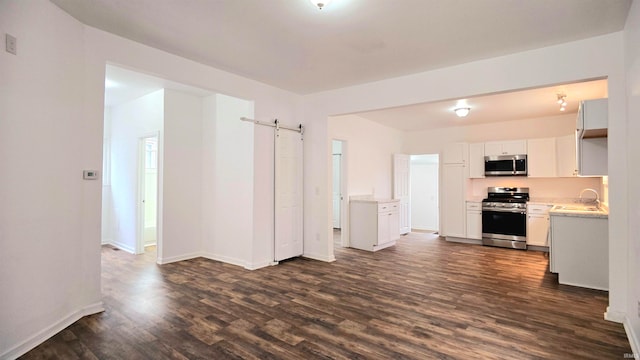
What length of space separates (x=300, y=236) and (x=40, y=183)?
3486 mm

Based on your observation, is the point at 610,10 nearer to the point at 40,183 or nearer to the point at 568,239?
the point at 568,239

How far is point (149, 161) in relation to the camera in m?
6.57

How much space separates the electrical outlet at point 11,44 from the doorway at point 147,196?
2.80 meters

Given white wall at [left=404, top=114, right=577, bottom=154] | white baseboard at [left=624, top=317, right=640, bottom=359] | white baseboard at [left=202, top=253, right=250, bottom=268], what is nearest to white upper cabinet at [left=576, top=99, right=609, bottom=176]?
A: white baseboard at [left=624, top=317, right=640, bottom=359]

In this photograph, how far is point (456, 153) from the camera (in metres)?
6.99

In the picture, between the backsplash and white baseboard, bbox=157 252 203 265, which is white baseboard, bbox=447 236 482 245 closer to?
the backsplash

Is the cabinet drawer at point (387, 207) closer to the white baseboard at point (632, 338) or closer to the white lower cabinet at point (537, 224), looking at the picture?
the white lower cabinet at point (537, 224)

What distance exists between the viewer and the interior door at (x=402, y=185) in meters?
7.52

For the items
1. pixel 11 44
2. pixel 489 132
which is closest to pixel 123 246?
pixel 11 44

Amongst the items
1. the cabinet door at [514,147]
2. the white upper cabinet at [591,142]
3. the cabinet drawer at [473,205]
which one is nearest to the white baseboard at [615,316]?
the white upper cabinet at [591,142]

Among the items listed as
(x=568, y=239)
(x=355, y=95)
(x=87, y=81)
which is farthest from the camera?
(x=355, y=95)

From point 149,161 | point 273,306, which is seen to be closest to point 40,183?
point 273,306

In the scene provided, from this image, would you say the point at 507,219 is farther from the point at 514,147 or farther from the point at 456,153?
the point at 456,153

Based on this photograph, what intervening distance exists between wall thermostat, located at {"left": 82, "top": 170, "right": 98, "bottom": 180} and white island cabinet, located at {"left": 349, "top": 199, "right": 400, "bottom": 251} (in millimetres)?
4226
